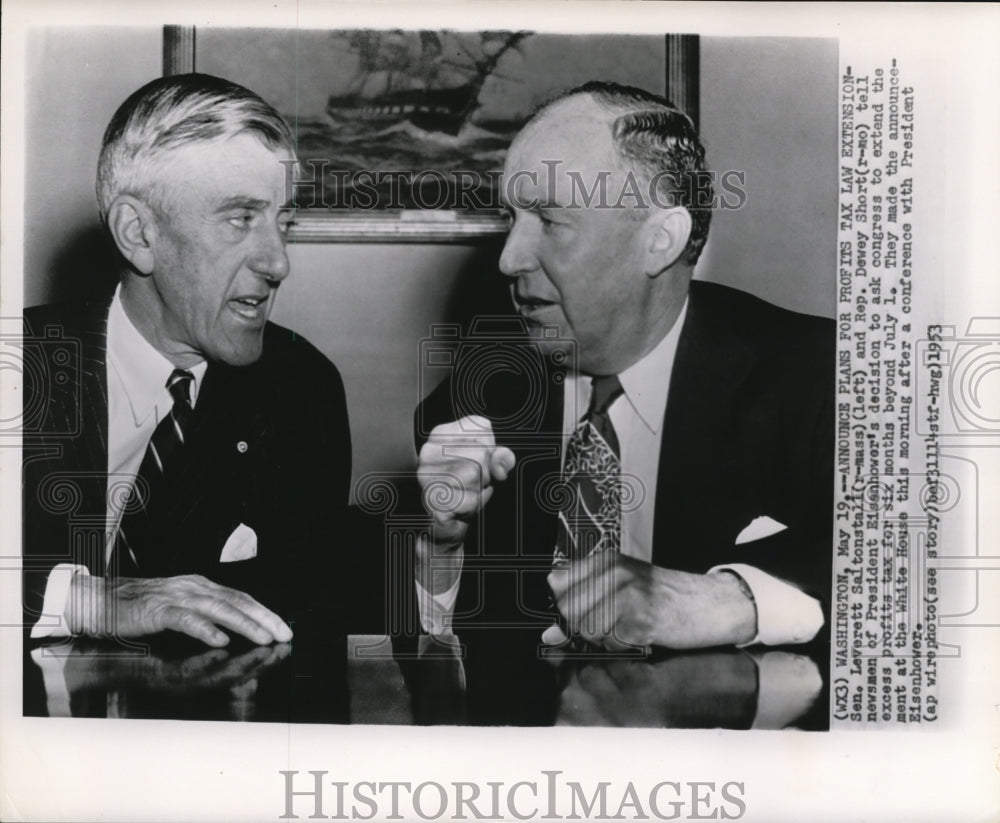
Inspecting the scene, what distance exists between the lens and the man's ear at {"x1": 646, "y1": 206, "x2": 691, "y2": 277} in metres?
1.91

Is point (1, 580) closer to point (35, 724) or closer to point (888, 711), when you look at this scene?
point (35, 724)

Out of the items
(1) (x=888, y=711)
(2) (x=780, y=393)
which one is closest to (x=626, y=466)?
(2) (x=780, y=393)

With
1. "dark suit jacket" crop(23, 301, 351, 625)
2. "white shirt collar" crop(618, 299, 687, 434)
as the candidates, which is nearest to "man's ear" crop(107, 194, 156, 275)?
"dark suit jacket" crop(23, 301, 351, 625)

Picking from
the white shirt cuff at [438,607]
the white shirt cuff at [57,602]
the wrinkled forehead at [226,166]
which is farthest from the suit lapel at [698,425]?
the white shirt cuff at [57,602]

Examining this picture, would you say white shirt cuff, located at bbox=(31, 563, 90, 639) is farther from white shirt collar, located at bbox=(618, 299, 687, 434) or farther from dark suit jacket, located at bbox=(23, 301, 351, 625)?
white shirt collar, located at bbox=(618, 299, 687, 434)

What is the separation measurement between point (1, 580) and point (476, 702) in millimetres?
933

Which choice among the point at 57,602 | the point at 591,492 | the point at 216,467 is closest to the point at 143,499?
the point at 216,467

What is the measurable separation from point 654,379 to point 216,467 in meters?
0.84

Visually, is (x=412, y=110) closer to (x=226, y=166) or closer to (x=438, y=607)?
(x=226, y=166)

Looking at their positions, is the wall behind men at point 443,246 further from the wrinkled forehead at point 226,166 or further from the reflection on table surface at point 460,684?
the reflection on table surface at point 460,684

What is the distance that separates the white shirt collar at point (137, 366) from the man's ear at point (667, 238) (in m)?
0.87

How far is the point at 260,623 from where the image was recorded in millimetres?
1926

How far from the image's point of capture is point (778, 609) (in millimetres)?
1918

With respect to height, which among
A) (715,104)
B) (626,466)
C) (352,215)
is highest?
(715,104)
